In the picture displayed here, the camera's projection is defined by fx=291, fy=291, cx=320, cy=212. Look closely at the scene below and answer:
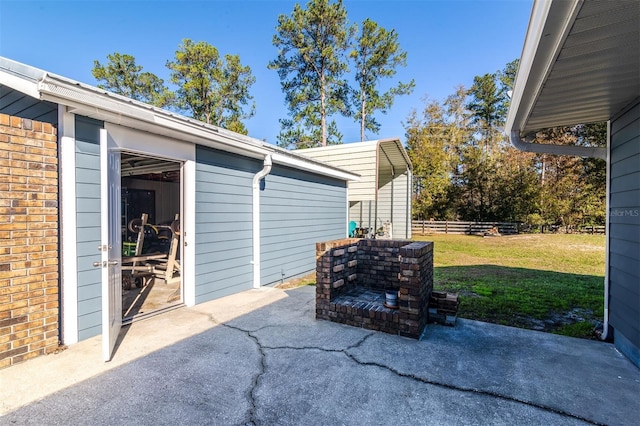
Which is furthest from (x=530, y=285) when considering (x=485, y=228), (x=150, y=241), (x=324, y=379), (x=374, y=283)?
(x=485, y=228)

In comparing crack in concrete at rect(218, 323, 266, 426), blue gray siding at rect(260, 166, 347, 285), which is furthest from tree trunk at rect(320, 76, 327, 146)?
crack in concrete at rect(218, 323, 266, 426)

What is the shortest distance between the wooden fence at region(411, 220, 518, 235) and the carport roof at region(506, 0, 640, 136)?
48.8 feet

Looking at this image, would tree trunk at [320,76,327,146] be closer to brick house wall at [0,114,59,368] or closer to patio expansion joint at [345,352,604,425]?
brick house wall at [0,114,59,368]

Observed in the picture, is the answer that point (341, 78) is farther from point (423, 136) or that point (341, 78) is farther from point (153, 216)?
point (153, 216)

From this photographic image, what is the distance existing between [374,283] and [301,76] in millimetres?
15915

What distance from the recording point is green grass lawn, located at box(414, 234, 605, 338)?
3703 millimetres

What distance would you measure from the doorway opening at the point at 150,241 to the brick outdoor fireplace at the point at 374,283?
213cm

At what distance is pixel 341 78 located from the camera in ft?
57.2

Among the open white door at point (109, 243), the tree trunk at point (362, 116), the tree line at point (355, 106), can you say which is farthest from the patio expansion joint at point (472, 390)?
the tree trunk at point (362, 116)

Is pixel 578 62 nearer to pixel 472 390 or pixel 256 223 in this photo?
pixel 472 390

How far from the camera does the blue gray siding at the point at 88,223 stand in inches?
111

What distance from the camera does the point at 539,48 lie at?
174 centimetres

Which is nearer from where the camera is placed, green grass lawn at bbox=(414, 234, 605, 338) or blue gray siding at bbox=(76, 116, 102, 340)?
blue gray siding at bbox=(76, 116, 102, 340)

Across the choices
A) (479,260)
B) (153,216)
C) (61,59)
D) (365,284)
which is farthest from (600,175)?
(61,59)
